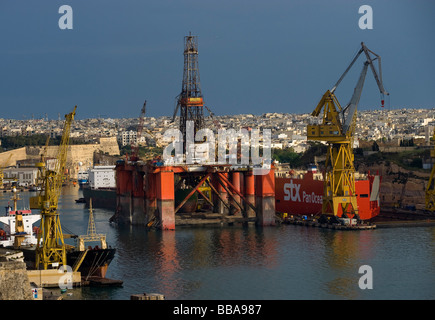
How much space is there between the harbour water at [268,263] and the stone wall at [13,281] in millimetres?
8575

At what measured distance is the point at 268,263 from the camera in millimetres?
38500

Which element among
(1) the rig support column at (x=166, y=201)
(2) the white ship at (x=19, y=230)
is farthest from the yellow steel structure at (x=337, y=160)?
(2) the white ship at (x=19, y=230)

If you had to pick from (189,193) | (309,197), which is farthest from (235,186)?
(309,197)

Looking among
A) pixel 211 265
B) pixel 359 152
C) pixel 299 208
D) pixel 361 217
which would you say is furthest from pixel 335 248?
pixel 359 152

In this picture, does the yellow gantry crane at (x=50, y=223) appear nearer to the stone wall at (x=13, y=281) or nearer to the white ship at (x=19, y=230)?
the white ship at (x=19, y=230)

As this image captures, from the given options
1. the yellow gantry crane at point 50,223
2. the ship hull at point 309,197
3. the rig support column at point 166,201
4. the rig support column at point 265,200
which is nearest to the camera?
the yellow gantry crane at point 50,223

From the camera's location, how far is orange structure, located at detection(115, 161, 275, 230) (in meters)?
50.7

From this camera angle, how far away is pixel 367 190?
53344 millimetres

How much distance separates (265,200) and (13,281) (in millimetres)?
30514

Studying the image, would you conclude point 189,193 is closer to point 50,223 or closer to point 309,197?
point 309,197

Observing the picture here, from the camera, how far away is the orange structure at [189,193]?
166ft

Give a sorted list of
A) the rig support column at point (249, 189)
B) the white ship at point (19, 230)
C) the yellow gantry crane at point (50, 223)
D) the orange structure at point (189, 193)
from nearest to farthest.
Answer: the yellow gantry crane at point (50, 223) → the white ship at point (19, 230) → the orange structure at point (189, 193) → the rig support column at point (249, 189)
